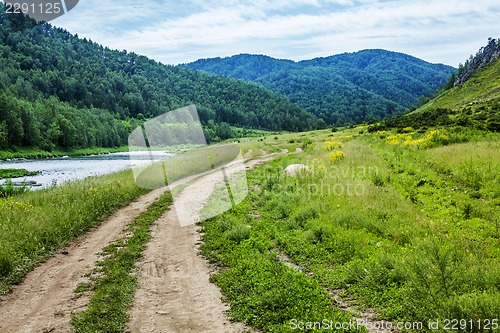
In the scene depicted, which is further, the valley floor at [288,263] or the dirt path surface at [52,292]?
the dirt path surface at [52,292]

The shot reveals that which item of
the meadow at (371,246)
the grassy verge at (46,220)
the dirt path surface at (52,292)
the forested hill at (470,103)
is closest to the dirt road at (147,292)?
the dirt path surface at (52,292)

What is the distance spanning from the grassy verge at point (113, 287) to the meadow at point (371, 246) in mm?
2278

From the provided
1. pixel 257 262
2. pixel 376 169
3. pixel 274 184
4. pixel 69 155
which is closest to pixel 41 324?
pixel 257 262

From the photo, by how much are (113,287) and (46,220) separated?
20.3ft

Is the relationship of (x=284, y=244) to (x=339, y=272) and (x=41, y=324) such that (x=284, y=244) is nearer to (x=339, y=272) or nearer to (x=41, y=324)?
(x=339, y=272)

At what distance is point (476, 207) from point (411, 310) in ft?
26.9

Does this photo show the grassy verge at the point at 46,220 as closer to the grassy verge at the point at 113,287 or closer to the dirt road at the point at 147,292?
the dirt road at the point at 147,292

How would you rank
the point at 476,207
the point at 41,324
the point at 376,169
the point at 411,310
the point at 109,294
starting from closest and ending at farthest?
the point at 411,310, the point at 41,324, the point at 109,294, the point at 476,207, the point at 376,169

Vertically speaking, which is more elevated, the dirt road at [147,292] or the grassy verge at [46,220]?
the grassy verge at [46,220]

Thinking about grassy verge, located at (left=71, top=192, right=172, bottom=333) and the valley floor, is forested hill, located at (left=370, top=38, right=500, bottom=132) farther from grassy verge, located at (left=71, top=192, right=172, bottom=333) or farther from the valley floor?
grassy verge, located at (left=71, top=192, right=172, bottom=333)

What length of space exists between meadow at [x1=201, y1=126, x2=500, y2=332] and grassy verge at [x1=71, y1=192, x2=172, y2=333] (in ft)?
7.47

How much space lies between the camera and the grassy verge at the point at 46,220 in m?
10.5

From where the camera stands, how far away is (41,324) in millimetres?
7480

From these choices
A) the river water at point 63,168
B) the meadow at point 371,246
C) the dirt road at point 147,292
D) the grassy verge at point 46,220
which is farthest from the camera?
the river water at point 63,168
